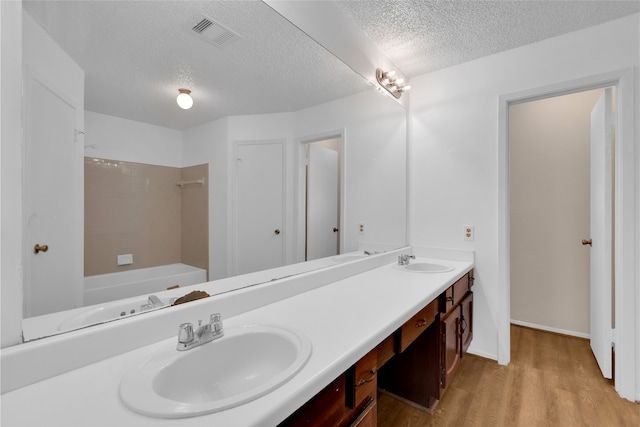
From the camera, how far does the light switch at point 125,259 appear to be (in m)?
0.88

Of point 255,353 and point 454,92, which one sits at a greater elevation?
point 454,92

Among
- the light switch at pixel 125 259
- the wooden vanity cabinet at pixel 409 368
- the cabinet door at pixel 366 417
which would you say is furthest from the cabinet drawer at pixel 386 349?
the light switch at pixel 125 259

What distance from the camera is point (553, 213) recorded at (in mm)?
2674

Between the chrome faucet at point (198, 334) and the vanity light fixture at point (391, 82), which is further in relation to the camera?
the vanity light fixture at point (391, 82)

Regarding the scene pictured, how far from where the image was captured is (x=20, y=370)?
0.65 m

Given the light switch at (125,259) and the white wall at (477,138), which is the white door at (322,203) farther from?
the white wall at (477,138)

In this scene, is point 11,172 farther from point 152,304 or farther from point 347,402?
point 347,402

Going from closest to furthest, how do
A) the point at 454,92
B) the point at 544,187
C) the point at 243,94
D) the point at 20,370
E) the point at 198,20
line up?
the point at 20,370 → the point at 198,20 → the point at 243,94 → the point at 454,92 → the point at 544,187

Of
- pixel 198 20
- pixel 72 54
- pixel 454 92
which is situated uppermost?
pixel 454 92

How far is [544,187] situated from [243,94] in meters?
2.85

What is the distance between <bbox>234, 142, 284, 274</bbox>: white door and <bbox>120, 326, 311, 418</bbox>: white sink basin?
1.19ft

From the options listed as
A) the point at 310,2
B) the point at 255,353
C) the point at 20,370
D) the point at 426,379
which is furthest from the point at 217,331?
the point at 310,2

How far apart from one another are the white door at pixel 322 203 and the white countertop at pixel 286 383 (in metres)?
0.28

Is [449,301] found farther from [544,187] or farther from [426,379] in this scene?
[544,187]
